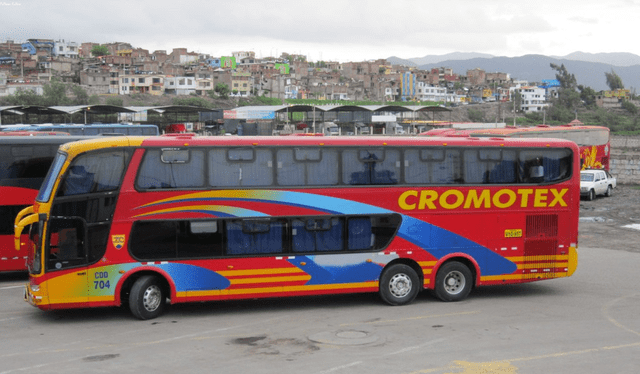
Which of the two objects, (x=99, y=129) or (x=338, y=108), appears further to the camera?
(x=338, y=108)

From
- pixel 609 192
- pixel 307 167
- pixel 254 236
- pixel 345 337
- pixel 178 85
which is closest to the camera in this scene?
pixel 345 337

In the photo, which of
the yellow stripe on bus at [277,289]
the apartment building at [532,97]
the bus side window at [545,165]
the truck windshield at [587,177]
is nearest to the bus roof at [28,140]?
the yellow stripe on bus at [277,289]

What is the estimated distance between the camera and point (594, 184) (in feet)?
123

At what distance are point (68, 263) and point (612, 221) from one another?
76.1ft

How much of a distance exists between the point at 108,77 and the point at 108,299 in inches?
5582

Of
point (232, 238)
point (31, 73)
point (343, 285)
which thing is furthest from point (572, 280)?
point (31, 73)

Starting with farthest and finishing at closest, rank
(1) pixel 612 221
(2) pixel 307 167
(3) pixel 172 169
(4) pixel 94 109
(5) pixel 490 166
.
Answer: (4) pixel 94 109 → (1) pixel 612 221 → (5) pixel 490 166 → (2) pixel 307 167 → (3) pixel 172 169

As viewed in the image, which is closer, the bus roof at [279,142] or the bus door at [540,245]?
the bus roof at [279,142]

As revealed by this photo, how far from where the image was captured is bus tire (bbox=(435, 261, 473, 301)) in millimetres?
15297

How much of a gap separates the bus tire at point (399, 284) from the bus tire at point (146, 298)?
4431 mm

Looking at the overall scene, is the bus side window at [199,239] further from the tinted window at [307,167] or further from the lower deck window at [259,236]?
the tinted window at [307,167]

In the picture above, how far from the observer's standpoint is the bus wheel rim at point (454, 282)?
1539 cm

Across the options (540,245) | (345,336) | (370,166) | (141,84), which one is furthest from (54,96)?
(345,336)

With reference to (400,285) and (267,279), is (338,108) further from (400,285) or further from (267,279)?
(267,279)
